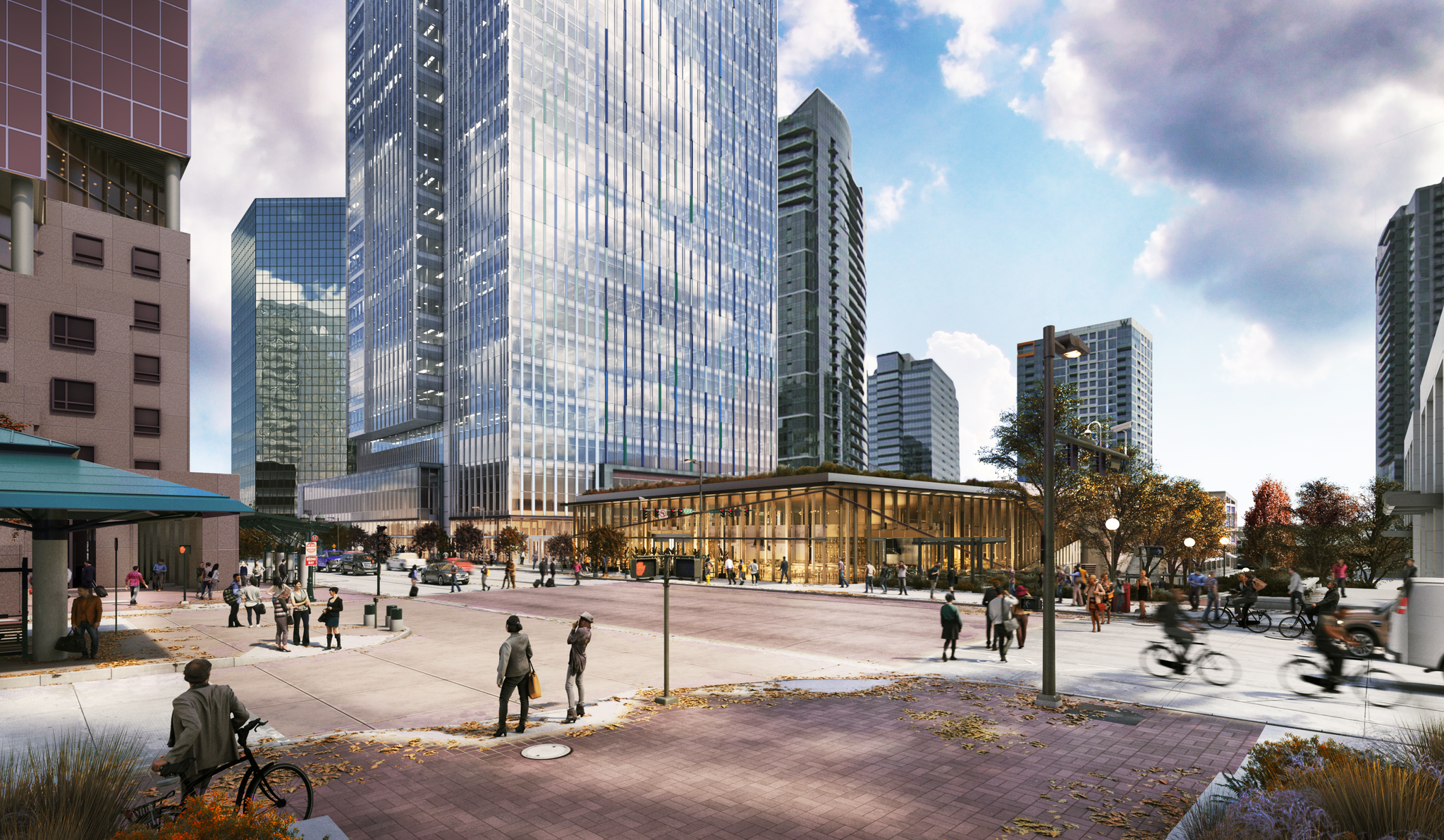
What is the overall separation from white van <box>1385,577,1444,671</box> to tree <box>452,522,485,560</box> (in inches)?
3246

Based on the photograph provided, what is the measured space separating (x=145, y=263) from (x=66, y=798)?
51585 millimetres

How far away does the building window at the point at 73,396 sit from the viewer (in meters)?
41.8

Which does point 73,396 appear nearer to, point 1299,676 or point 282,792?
point 282,792

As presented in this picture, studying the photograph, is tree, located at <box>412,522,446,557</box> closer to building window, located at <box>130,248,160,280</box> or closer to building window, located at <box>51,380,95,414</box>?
building window, located at <box>51,380,95,414</box>

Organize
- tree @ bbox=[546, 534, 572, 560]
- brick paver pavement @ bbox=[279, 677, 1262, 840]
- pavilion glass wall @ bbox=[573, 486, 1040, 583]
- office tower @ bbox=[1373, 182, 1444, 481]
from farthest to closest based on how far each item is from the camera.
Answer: office tower @ bbox=[1373, 182, 1444, 481]
tree @ bbox=[546, 534, 572, 560]
pavilion glass wall @ bbox=[573, 486, 1040, 583]
brick paver pavement @ bbox=[279, 677, 1262, 840]

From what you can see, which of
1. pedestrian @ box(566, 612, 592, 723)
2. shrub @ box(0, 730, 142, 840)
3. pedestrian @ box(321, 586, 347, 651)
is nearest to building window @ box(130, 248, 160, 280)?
pedestrian @ box(321, 586, 347, 651)

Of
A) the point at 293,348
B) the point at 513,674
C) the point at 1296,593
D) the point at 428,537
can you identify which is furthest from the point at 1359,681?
the point at 293,348

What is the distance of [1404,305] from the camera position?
158875 mm

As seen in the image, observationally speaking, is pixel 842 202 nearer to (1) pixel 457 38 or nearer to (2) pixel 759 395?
(2) pixel 759 395

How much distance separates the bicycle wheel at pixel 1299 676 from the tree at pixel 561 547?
2578 inches

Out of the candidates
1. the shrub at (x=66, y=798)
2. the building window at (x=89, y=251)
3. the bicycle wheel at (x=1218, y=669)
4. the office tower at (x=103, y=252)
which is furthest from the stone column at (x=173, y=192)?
the bicycle wheel at (x=1218, y=669)

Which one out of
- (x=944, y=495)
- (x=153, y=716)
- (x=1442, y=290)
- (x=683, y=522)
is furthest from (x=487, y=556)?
(x=1442, y=290)

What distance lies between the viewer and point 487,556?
81.1 meters

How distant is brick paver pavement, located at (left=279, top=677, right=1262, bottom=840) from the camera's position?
807cm
